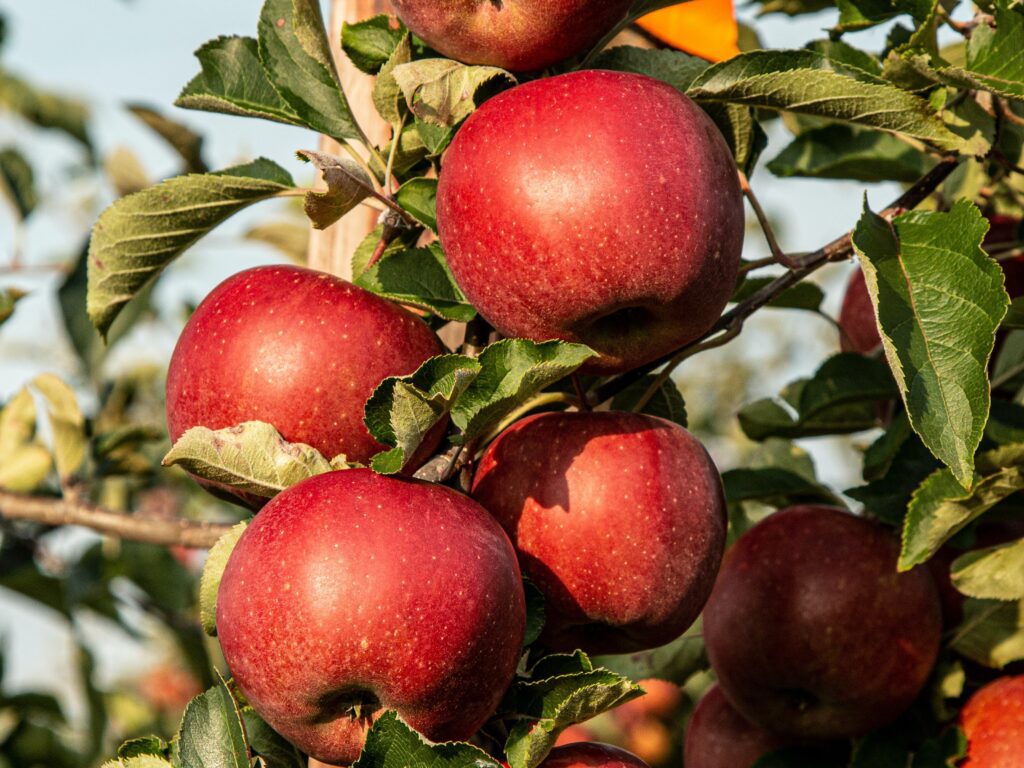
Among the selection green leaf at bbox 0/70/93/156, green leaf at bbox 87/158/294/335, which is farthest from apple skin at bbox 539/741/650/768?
green leaf at bbox 0/70/93/156

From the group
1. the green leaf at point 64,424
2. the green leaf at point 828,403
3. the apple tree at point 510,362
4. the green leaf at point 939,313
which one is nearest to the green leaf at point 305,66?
the apple tree at point 510,362

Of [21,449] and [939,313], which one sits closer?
[939,313]

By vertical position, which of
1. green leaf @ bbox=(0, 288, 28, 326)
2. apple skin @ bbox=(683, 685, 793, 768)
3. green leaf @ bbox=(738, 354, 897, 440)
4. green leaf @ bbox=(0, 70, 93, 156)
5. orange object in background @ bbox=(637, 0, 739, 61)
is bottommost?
apple skin @ bbox=(683, 685, 793, 768)

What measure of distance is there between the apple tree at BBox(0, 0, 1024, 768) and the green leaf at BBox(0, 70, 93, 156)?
1771 mm

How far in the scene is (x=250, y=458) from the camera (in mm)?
965

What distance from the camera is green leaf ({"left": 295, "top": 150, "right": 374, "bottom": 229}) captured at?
936mm

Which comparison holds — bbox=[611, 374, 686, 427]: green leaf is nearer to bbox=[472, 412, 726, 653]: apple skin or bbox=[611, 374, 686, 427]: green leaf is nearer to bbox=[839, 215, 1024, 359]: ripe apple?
bbox=[472, 412, 726, 653]: apple skin

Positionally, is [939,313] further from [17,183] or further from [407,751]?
[17,183]

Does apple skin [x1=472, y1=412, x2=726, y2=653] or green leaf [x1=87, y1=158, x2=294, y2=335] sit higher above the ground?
green leaf [x1=87, y1=158, x2=294, y2=335]

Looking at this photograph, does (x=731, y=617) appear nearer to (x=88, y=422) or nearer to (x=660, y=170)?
(x=660, y=170)

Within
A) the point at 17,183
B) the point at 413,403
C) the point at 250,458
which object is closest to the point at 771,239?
the point at 413,403

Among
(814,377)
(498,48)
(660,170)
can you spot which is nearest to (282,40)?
(498,48)

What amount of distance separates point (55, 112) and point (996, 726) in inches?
98.7

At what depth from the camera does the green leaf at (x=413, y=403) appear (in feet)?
2.95
